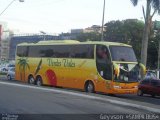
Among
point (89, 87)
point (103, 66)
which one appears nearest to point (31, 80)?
point (89, 87)

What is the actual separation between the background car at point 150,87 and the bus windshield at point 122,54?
6505mm

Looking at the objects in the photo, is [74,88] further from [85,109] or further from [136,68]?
[85,109]


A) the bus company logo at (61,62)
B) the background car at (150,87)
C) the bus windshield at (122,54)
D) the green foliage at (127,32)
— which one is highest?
the green foliage at (127,32)

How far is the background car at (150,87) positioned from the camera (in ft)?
113

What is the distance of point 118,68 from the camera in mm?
27828

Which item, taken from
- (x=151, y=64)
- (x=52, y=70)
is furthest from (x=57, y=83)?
(x=151, y=64)

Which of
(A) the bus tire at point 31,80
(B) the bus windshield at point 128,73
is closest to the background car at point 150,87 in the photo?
(B) the bus windshield at point 128,73

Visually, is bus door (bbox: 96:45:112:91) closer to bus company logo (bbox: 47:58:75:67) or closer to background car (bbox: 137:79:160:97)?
bus company logo (bbox: 47:58:75:67)

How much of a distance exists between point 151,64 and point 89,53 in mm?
64457

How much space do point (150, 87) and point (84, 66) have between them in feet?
23.3

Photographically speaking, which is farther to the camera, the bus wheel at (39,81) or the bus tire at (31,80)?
the bus tire at (31,80)

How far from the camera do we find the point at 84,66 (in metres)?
30.1

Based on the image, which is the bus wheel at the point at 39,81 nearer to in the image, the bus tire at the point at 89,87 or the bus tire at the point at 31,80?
the bus tire at the point at 31,80

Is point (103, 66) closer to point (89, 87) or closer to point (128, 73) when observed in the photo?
point (128, 73)
